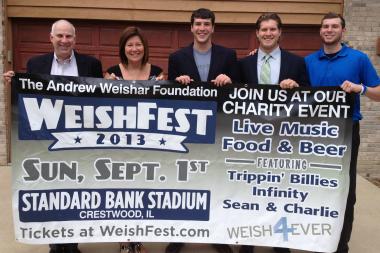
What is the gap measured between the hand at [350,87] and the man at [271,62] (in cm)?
32

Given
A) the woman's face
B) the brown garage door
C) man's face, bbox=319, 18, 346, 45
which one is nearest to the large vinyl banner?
the woman's face

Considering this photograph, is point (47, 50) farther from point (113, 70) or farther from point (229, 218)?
point (229, 218)

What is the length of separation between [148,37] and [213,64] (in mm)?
3353

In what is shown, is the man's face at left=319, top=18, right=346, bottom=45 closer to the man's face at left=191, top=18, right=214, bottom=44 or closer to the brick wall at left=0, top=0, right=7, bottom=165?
the man's face at left=191, top=18, right=214, bottom=44

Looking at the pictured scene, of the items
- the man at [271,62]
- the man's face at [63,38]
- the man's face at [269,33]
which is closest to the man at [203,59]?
the man at [271,62]

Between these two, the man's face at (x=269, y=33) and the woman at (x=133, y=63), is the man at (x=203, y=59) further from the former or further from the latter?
the man's face at (x=269, y=33)

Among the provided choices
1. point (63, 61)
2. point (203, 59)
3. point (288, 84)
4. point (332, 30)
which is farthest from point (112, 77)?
point (332, 30)

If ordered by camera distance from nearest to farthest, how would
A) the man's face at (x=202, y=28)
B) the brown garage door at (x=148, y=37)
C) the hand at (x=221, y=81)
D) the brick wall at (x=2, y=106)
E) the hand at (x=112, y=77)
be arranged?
the hand at (x=221, y=81), the hand at (x=112, y=77), the man's face at (x=202, y=28), the brick wall at (x=2, y=106), the brown garage door at (x=148, y=37)

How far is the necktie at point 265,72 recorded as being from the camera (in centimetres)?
327

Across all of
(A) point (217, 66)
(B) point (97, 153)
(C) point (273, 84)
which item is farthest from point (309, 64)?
(B) point (97, 153)

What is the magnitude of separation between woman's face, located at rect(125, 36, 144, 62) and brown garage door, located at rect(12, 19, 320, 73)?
132 inches

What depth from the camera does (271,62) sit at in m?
3.29

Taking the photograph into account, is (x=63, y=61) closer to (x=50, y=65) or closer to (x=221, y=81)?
(x=50, y=65)

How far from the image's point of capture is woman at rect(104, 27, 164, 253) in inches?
128
